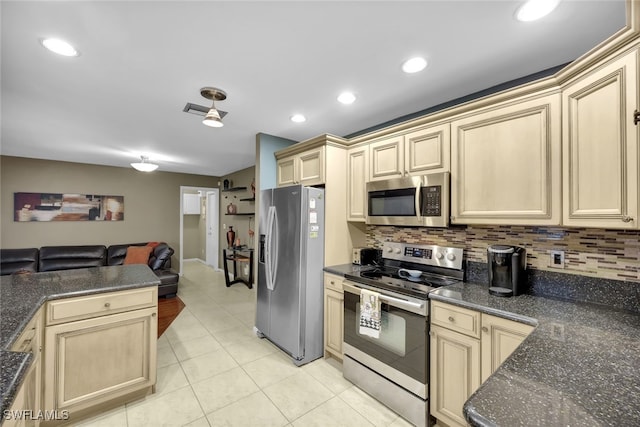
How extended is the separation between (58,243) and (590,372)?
7071 mm

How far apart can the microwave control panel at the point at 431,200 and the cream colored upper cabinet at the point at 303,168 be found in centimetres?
102

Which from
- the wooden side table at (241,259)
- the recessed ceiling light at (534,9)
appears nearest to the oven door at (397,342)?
the recessed ceiling light at (534,9)

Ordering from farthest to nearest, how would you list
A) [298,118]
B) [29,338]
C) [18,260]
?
1. [18,260]
2. [298,118]
3. [29,338]

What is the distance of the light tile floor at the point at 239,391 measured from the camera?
1.91 meters

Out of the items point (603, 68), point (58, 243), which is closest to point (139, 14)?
point (603, 68)

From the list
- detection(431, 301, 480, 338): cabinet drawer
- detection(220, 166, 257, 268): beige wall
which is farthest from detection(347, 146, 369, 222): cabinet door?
detection(220, 166, 257, 268): beige wall

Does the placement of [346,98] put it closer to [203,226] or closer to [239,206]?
[239,206]

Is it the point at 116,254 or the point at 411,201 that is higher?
the point at 411,201

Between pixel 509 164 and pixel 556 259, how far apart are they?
71 cm

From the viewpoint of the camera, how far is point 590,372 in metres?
0.91

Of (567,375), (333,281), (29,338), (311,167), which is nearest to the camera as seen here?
(567,375)

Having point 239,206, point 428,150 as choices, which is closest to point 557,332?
point 428,150

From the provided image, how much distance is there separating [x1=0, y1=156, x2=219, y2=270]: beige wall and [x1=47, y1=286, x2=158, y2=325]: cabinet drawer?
447 cm

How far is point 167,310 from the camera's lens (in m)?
4.06
